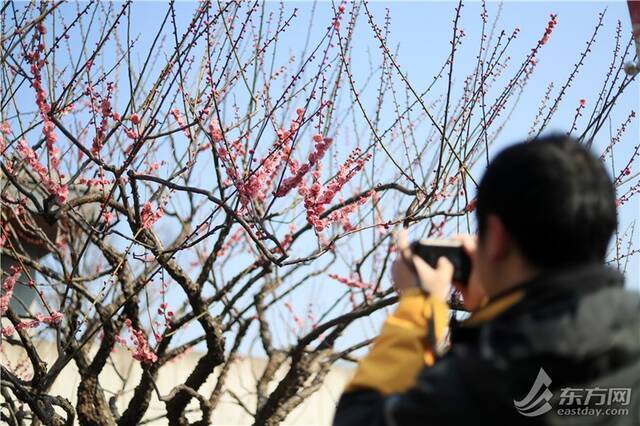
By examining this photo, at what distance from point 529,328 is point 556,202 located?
0.19m

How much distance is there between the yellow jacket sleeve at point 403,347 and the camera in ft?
4.42

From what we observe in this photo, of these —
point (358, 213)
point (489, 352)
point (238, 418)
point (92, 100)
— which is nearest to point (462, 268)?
point (489, 352)

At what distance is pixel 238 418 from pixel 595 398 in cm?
842

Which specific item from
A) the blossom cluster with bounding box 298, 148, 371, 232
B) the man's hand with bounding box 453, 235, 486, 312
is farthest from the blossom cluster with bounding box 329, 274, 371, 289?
the man's hand with bounding box 453, 235, 486, 312

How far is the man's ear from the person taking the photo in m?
1.36

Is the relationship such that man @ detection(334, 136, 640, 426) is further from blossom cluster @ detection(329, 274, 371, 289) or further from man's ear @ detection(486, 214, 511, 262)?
blossom cluster @ detection(329, 274, 371, 289)

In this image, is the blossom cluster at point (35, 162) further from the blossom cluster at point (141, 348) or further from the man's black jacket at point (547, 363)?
the man's black jacket at point (547, 363)

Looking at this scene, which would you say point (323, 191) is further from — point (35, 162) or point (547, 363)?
point (547, 363)

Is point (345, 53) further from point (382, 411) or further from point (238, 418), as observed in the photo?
point (238, 418)

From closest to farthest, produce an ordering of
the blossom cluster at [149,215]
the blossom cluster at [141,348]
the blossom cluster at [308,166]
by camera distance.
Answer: the blossom cluster at [308,166] < the blossom cluster at [149,215] < the blossom cluster at [141,348]

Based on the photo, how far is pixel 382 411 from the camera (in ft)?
4.25

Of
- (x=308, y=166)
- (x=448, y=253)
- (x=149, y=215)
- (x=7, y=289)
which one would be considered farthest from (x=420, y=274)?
(x=7, y=289)

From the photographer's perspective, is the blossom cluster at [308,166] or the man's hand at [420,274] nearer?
the man's hand at [420,274]

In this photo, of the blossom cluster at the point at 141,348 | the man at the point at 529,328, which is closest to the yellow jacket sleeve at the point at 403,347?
the man at the point at 529,328
